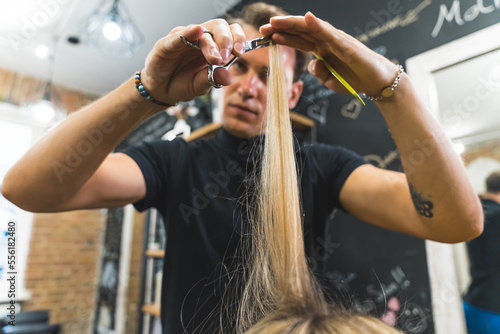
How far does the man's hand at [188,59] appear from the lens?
0.59 m

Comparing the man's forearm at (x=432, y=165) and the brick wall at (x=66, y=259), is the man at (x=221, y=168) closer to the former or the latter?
the man's forearm at (x=432, y=165)

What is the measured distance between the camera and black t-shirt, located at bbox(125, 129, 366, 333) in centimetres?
87

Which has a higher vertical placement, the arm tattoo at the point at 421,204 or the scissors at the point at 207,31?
Result: the scissors at the point at 207,31

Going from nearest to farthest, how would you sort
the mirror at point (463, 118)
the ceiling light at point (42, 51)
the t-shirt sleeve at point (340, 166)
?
the t-shirt sleeve at point (340, 166) → the mirror at point (463, 118) → the ceiling light at point (42, 51)

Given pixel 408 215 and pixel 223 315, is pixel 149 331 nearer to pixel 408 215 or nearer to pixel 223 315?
pixel 223 315

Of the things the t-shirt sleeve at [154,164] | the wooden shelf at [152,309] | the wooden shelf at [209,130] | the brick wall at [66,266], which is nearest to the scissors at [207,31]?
the t-shirt sleeve at [154,164]

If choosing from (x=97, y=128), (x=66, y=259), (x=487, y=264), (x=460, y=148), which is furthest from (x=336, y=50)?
(x=66, y=259)

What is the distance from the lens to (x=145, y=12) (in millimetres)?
2479

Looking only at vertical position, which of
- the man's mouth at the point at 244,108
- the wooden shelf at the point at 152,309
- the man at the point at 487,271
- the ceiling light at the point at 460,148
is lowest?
the wooden shelf at the point at 152,309

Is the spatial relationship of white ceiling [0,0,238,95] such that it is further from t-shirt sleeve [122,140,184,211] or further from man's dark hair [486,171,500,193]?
man's dark hair [486,171,500,193]

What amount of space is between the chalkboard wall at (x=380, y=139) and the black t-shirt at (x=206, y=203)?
21cm

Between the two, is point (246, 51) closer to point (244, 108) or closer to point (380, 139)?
point (244, 108)

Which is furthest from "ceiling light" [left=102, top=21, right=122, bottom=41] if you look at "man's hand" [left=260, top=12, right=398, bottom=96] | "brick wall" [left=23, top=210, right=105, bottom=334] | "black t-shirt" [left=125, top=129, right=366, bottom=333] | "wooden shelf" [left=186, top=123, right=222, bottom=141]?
"brick wall" [left=23, top=210, right=105, bottom=334]

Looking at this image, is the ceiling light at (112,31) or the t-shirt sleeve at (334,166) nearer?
the t-shirt sleeve at (334,166)
